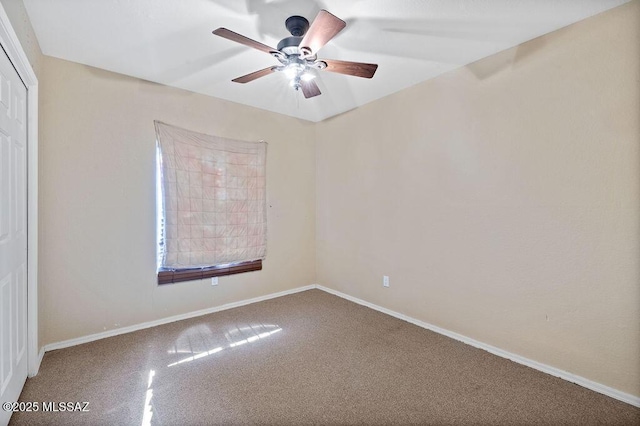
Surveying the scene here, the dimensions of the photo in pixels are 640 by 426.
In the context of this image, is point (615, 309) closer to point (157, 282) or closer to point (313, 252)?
point (313, 252)

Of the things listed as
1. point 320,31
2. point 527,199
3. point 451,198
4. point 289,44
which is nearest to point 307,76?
point 289,44

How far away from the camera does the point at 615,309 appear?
1864 mm

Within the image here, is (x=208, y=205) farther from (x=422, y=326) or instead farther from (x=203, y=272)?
(x=422, y=326)

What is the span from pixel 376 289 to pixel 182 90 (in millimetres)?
3117

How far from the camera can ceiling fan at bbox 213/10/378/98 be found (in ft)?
5.42

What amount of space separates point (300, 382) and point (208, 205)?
2.08 meters

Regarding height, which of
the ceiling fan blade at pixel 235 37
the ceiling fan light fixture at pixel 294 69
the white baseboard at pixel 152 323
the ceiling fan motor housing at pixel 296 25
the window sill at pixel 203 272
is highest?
the ceiling fan motor housing at pixel 296 25

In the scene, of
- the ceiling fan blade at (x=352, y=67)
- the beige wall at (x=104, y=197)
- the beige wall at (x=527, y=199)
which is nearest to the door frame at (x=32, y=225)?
the beige wall at (x=104, y=197)

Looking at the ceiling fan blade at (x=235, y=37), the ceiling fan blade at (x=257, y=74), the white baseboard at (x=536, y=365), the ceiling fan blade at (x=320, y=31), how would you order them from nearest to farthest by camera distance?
the ceiling fan blade at (x=320, y=31) → the ceiling fan blade at (x=235, y=37) → the white baseboard at (x=536, y=365) → the ceiling fan blade at (x=257, y=74)

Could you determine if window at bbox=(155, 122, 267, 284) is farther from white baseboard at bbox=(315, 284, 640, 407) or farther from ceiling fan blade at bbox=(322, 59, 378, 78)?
white baseboard at bbox=(315, 284, 640, 407)

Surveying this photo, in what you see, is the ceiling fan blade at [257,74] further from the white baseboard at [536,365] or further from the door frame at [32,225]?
the white baseboard at [536,365]

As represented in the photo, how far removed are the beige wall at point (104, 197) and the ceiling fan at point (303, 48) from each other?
4.17 feet

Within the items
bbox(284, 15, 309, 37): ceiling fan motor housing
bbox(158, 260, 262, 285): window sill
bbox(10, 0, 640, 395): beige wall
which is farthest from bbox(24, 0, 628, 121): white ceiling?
bbox(158, 260, 262, 285): window sill

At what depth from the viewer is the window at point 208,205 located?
9.82 feet
